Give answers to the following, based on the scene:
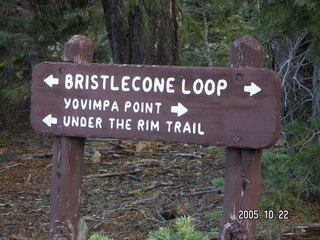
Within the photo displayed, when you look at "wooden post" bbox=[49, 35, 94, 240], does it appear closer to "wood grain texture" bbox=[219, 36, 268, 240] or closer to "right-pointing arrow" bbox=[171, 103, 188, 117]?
"right-pointing arrow" bbox=[171, 103, 188, 117]

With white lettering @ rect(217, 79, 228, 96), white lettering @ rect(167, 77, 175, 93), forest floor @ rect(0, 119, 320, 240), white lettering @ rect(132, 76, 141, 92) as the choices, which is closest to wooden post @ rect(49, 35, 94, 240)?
white lettering @ rect(132, 76, 141, 92)

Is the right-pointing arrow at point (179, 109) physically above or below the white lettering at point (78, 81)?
below

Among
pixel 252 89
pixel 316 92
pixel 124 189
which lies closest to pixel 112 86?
pixel 252 89

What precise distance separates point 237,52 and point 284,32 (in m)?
1.64

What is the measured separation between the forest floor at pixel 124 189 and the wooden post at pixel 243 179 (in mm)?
1542

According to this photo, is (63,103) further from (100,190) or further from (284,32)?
(100,190)

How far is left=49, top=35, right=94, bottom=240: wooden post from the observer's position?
4.09m

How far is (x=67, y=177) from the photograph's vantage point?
13.5 ft

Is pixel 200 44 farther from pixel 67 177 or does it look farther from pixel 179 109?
pixel 179 109

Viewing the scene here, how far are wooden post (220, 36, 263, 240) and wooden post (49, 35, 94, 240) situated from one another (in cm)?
102

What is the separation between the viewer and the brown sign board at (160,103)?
363cm

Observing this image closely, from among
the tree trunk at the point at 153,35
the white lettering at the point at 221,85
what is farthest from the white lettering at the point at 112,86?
the tree trunk at the point at 153,35

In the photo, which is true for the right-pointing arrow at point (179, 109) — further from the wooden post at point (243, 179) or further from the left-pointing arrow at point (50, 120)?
the left-pointing arrow at point (50, 120)

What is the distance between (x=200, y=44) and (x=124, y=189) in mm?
6356
